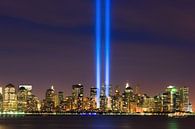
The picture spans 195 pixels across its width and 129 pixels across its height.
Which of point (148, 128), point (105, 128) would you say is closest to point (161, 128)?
point (148, 128)

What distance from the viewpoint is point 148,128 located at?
7613 inches

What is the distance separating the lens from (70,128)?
194375 mm


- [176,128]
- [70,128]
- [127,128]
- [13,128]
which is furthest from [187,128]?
[13,128]

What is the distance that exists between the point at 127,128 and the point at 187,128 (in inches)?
691

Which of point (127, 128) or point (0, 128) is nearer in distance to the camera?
point (0, 128)

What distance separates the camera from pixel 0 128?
18375 cm

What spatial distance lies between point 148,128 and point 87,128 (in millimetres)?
17506

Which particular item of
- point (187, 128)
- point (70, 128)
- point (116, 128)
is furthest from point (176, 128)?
point (70, 128)

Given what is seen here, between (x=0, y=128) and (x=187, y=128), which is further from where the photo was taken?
(x=187, y=128)

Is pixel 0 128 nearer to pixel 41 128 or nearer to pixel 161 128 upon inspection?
pixel 41 128

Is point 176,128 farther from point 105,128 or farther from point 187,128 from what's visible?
point 105,128

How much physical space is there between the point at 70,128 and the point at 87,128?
4994 mm

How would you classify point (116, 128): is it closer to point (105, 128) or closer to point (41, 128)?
point (105, 128)

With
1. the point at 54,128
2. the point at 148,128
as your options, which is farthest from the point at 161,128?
the point at 54,128
